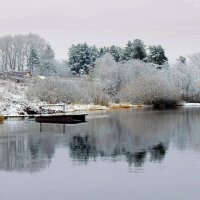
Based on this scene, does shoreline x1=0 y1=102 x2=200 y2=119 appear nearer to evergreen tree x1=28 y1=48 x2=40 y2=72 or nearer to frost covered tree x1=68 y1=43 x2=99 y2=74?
frost covered tree x1=68 y1=43 x2=99 y2=74

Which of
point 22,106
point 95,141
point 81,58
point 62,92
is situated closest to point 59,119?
point 22,106

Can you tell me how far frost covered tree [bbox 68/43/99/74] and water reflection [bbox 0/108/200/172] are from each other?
89.6 metres

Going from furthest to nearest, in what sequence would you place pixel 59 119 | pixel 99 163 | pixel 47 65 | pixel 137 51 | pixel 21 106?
1. pixel 47 65
2. pixel 137 51
3. pixel 21 106
4. pixel 59 119
5. pixel 99 163

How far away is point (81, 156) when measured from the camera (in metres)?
32.9

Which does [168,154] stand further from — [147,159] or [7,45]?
[7,45]

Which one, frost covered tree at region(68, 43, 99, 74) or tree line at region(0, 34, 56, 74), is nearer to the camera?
frost covered tree at region(68, 43, 99, 74)

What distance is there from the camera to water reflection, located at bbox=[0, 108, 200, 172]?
31.8 metres

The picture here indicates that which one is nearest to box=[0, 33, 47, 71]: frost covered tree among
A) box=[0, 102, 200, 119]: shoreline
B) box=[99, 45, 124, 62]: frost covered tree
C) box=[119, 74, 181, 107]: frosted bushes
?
box=[99, 45, 124, 62]: frost covered tree

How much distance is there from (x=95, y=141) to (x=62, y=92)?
46.1 metres

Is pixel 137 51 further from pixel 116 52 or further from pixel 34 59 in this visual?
pixel 34 59

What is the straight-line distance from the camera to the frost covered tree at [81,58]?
486 feet

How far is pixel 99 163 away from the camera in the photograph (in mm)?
30172

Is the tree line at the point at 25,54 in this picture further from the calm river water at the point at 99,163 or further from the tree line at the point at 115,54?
the calm river water at the point at 99,163

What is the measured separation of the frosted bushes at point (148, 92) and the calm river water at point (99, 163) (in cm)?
5004
